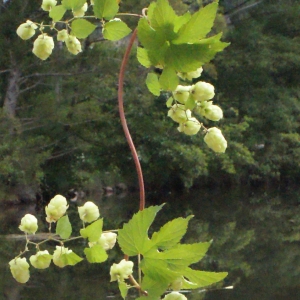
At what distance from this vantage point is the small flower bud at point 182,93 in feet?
1.39

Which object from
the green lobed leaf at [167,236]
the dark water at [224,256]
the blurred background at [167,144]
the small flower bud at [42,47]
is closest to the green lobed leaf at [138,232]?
the green lobed leaf at [167,236]

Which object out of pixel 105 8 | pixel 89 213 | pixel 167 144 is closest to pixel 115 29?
pixel 105 8

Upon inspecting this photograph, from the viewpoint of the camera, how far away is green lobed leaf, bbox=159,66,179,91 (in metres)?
0.40

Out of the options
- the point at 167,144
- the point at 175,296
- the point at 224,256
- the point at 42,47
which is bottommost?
the point at 167,144

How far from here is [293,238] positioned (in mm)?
6059

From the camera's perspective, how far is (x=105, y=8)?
0.43m

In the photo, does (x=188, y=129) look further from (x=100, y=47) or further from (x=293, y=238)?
(x=100, y=47)

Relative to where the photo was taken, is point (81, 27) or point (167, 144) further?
point (167, 144)

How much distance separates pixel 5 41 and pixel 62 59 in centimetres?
86

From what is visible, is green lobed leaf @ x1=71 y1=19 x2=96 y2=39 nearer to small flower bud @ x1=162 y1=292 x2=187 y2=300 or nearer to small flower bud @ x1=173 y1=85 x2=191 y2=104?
small flower bud @ x1=173 y1=85 x2=191 y2=104

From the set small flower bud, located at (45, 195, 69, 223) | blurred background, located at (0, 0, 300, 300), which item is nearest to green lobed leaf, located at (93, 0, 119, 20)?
small flower bud, located at (45, 195, 69, 223)

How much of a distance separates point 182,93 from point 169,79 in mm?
22

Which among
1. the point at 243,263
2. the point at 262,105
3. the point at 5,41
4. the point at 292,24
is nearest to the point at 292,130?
the point at 262,105

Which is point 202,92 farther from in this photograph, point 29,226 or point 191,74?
point 29,226
